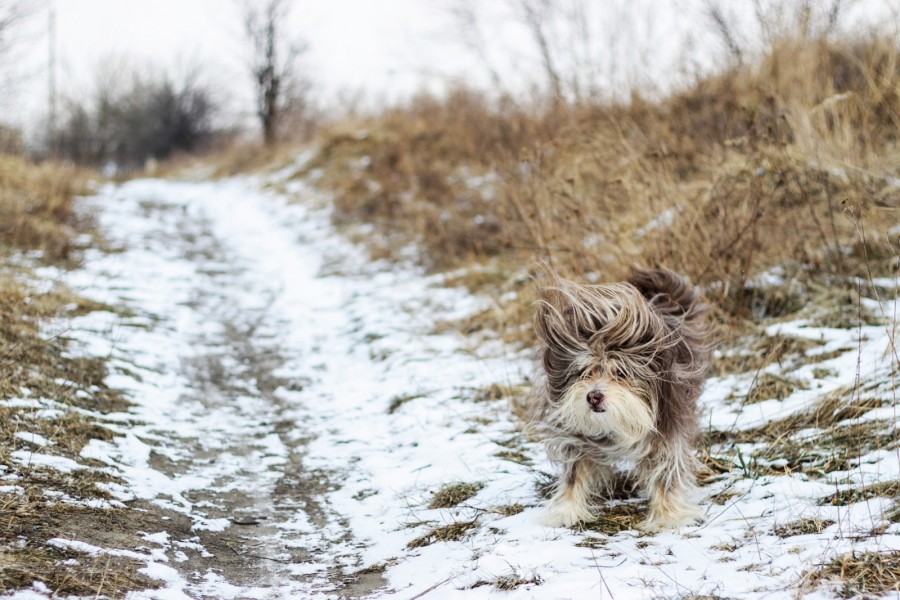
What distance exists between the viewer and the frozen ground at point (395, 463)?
2.91 m

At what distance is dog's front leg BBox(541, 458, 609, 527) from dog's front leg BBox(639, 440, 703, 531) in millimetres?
248

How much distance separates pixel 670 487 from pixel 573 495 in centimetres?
44

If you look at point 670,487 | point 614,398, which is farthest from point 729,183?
point 614,398

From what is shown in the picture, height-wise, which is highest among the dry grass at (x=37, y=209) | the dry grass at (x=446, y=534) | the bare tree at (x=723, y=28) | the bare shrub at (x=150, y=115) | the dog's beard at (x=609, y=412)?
the bare shrub at (x=150, y=115)

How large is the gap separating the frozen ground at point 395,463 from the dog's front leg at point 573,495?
0.29ft

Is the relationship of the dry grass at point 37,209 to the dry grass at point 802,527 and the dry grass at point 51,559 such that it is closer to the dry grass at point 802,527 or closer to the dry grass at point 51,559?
the dry grass at point 51,559

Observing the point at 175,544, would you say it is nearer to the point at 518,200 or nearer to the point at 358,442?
the point at 358,442

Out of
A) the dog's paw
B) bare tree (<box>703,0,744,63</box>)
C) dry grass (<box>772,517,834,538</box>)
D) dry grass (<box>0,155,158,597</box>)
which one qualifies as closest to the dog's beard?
the dog's paw

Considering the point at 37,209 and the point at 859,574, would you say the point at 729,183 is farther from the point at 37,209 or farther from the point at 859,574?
the point at 37,209

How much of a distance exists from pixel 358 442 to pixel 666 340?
2.28 metres

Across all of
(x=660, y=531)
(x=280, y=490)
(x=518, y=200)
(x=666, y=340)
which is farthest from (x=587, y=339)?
(x=518, y=200)

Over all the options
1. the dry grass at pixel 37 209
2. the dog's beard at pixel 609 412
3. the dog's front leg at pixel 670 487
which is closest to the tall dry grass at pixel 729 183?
the dog's front leg at pixel 670 487

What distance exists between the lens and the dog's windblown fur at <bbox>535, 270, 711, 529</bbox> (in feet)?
10.3

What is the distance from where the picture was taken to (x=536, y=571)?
9.45 feet
